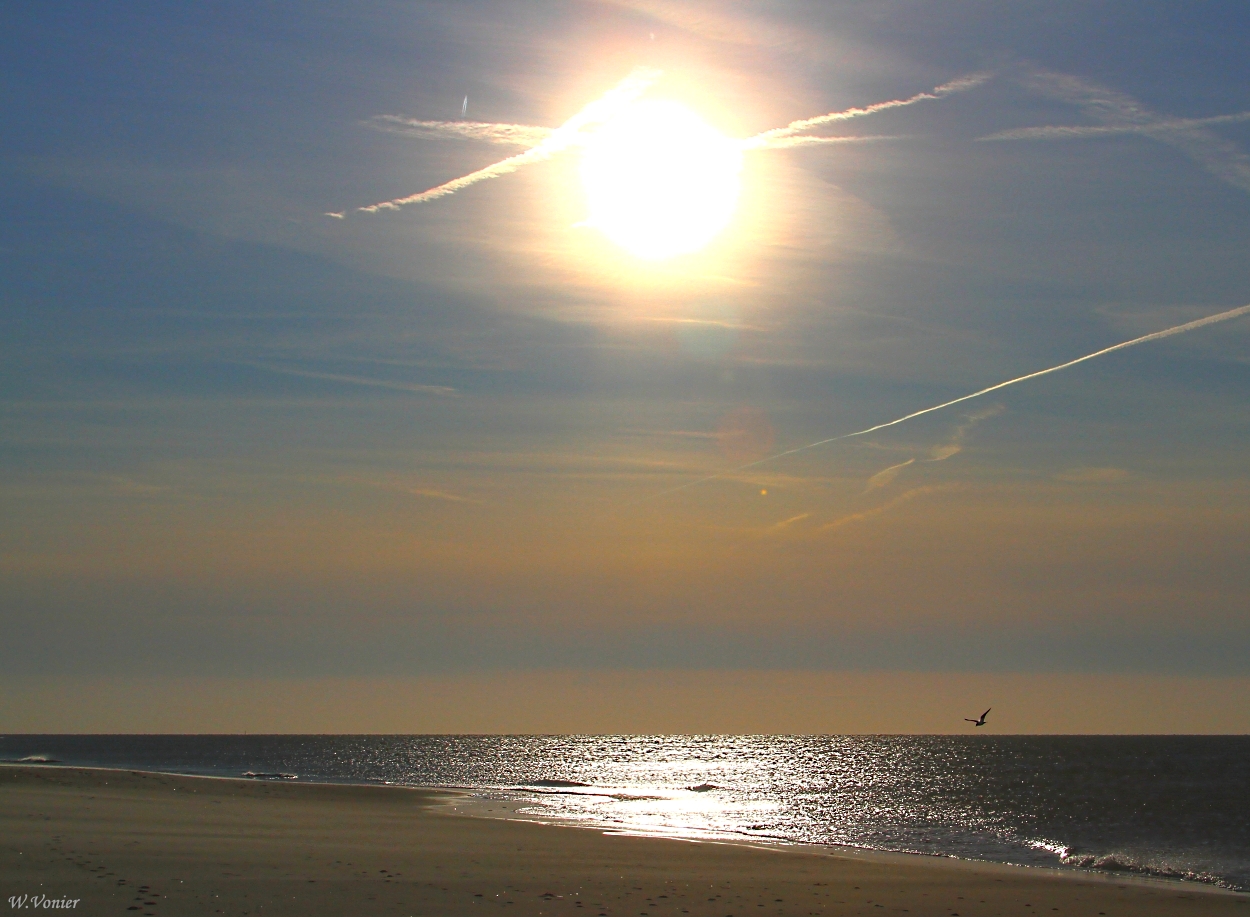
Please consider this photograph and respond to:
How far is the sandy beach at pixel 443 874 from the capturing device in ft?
69.8

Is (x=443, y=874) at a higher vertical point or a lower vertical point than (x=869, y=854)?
lower

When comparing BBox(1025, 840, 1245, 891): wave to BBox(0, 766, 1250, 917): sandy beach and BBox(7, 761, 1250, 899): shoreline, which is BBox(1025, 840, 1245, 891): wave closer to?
BBox(7, 761, 1250, 899): shoreline

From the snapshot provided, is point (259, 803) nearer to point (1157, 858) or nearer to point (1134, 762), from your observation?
point (1157, 858)

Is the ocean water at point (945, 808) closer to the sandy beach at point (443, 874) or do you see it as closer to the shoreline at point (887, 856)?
the shoreline at point (887, 856)

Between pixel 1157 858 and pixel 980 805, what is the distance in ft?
98.1

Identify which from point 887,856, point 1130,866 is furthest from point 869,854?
point 1130,866

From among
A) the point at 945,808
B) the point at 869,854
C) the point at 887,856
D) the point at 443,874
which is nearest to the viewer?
the point at 443,874

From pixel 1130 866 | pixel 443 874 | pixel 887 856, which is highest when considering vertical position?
pixel 887 856

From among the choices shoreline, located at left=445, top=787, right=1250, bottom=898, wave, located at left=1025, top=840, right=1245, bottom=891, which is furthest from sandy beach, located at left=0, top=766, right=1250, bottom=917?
wave, located at left=1025, top=840, right=1245, bottom=891

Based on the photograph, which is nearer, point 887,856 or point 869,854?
point 887,856

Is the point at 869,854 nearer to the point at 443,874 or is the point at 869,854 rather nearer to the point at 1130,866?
the point at 1130,866

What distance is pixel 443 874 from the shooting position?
84.9 ft

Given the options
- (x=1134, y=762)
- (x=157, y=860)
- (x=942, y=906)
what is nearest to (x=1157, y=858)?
(x=942, y=906)

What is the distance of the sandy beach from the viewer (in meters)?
21.3
